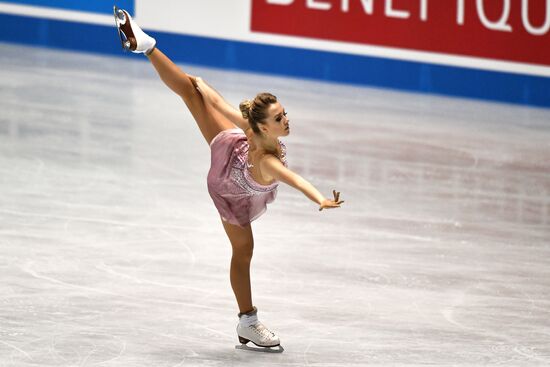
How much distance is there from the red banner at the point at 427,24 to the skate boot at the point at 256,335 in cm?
796

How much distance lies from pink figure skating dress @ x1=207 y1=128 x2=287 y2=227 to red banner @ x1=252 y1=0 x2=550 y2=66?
310 inches

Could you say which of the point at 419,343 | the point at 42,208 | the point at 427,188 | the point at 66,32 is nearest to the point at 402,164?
the point at 427,188

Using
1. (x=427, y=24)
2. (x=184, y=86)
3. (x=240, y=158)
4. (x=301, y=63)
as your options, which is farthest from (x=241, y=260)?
(x=301, y=63)

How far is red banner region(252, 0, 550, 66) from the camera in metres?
12.9

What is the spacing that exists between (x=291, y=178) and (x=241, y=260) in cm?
66

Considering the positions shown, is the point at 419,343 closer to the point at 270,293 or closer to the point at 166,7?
the point at 270,293

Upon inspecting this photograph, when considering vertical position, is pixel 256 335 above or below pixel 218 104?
below

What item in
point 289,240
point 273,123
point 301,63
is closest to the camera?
point 273,123

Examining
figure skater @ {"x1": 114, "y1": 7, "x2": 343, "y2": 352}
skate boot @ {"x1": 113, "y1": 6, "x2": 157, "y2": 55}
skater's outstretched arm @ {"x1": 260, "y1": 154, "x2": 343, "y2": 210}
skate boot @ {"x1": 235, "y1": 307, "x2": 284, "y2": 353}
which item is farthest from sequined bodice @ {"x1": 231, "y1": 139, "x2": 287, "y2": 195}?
skate boot @ {"x1": 113, "y1": 6, "x2": 157, "y2": 55}

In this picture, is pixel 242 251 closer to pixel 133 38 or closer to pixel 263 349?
pixel 263 349

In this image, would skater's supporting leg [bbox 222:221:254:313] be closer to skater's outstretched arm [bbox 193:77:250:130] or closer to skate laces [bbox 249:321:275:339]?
skate laces [bbox 249:321:275:339]

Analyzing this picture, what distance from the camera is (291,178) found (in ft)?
16.5

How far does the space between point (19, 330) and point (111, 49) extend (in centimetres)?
990

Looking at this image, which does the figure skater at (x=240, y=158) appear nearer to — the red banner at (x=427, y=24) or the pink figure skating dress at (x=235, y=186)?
the pink figure skating dress at (x=235, y=186)
